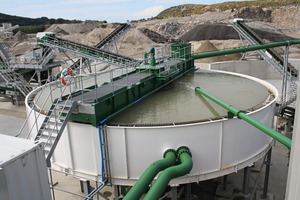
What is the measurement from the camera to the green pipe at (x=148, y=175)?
7805 millimetres

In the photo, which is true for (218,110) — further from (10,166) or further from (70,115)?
(10,166)

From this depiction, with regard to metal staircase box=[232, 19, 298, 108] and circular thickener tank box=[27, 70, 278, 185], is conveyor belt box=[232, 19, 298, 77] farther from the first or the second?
circular thickener tank box=[27, 70, 278, 185]

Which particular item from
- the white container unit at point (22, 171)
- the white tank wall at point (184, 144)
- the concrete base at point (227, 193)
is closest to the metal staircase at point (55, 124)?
the white tank wall at point (184, 144)

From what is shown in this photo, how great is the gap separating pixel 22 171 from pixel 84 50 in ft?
73.6

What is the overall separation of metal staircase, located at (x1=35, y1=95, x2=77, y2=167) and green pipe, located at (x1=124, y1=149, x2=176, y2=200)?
3.19m

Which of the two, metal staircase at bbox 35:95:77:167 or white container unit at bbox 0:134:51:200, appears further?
metal staircase at bbox 35:95:77:167

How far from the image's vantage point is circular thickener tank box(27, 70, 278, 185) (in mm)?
10156

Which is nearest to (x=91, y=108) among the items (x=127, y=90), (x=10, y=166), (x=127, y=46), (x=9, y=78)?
(x=127, y=90)

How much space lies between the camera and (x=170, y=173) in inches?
339

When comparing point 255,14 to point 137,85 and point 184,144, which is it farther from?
point 184,144

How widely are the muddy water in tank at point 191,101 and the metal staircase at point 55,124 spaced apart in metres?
1.71

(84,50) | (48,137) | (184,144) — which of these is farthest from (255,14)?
(48,137)

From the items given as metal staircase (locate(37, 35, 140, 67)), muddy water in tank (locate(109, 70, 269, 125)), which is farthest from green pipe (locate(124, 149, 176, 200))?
metal staircase (locate(37, 35, 140, 67))

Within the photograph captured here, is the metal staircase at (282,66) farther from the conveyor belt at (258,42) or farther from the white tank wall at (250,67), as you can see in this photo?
the white tank wall at (250,67)
